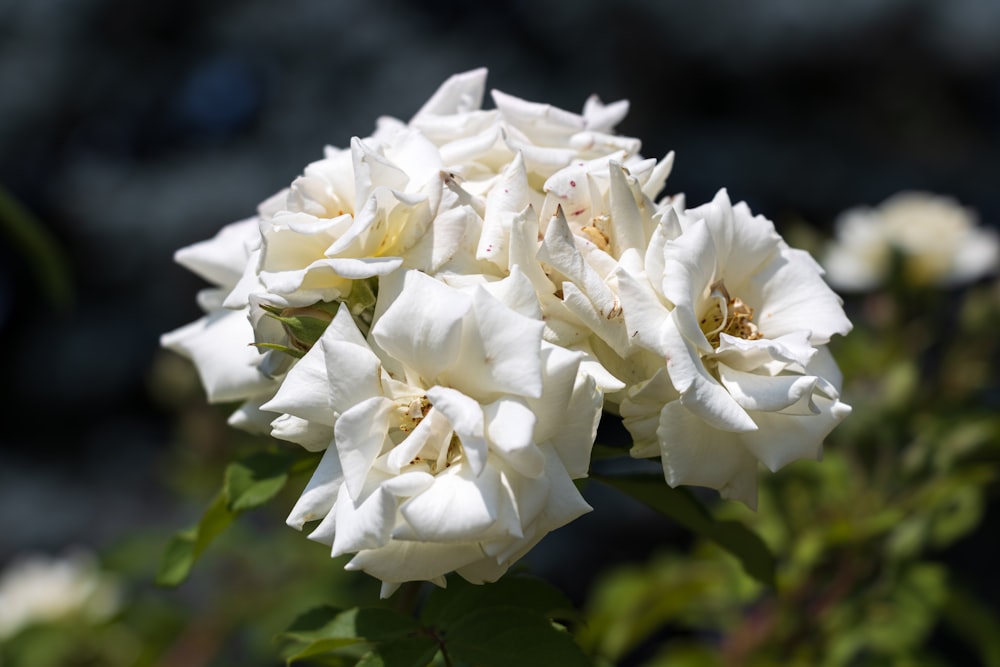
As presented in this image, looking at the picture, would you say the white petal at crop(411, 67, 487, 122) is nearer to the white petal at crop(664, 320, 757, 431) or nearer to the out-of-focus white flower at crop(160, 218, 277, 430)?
the out-of-focus white flower at crop(160, 218, 277, 430)

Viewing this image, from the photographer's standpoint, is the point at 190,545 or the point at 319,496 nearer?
the point at 319,496

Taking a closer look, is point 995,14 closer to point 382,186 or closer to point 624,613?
point 624,613

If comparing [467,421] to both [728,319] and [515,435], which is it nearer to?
[515,435]

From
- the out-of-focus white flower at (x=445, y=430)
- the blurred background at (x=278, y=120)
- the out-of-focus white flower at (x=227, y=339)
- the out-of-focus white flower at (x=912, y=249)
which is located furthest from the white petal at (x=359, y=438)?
the blurred background at (x=278, y=120)

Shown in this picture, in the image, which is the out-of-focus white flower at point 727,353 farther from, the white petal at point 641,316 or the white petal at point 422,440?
the white petal at point 422,440

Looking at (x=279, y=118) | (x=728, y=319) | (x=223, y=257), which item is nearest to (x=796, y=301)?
(x=728, y=319)

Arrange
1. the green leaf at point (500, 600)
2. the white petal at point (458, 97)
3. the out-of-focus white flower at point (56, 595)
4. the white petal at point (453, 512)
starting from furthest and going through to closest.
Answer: the out-of-focus white flower at point (56, 595), the white petal at point (458, 97), the green leaf at point (500, 600), the white petal at point (453, 512)

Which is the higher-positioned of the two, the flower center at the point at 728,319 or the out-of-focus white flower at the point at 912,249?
the flower center at the point at 728,319
